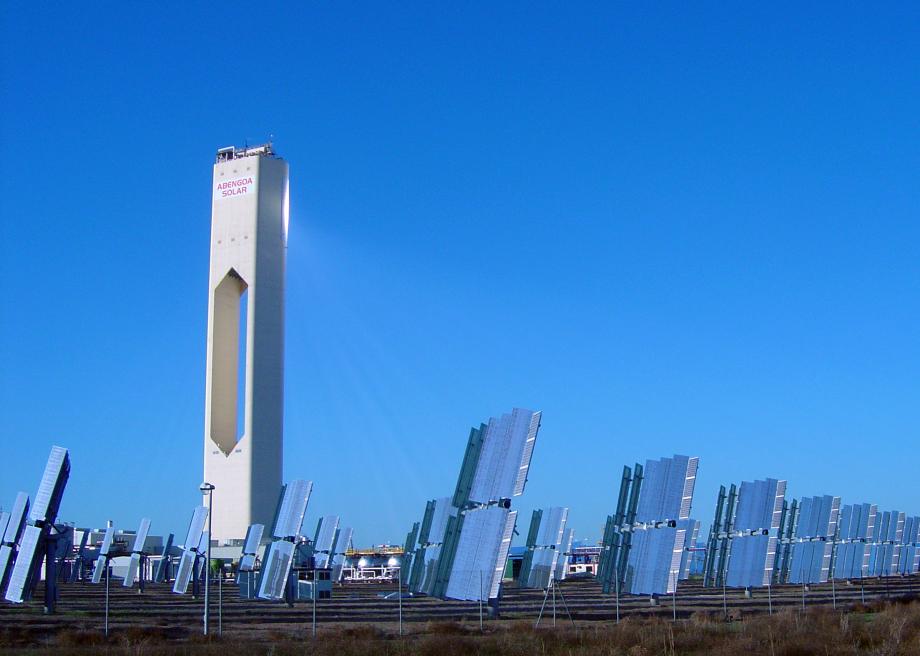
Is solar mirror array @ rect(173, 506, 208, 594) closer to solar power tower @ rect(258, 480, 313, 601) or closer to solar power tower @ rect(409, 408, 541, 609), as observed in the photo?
solar power tower @ rect(258, 480, 313, 601)

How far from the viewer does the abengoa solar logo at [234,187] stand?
72.2 m

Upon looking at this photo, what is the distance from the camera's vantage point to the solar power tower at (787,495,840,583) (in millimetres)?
47438

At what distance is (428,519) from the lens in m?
35.9

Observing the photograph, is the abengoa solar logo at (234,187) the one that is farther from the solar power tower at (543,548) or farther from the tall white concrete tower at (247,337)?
the solar power tower at (543,548)

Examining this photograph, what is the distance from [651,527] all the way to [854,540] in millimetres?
26602

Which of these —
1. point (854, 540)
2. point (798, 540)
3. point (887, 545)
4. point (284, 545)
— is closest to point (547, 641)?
point (284, 545)

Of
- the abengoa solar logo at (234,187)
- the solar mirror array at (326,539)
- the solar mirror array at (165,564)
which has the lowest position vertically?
the solar mirror array at (165,564)

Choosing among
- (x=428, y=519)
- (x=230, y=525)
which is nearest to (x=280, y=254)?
(x=230, y=525)

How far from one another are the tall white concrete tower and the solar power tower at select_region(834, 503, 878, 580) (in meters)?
37.4

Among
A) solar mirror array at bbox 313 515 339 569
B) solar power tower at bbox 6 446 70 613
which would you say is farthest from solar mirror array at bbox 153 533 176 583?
solar power tower at bbox 6 446 70 613

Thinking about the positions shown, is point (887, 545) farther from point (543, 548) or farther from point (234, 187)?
point (234, 187)

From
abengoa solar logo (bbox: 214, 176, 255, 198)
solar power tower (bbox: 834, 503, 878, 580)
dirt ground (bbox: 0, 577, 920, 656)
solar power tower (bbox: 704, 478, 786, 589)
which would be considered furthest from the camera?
abengoa solar logo (bbox: 214, 176, 255, 198)

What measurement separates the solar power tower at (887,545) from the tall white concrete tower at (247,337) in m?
38.8

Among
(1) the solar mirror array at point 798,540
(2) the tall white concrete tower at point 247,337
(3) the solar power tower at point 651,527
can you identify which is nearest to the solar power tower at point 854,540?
(1) the solar mirror array at point 798,540
